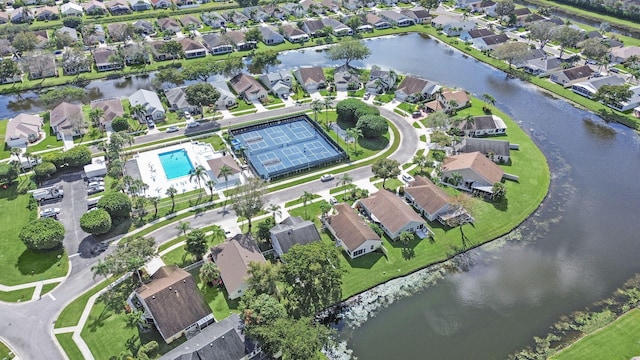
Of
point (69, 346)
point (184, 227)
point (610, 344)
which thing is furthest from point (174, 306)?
point (610, 344)

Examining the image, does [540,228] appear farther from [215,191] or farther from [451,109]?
[215,191]

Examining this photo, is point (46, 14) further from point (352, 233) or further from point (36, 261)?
point (352, 233)

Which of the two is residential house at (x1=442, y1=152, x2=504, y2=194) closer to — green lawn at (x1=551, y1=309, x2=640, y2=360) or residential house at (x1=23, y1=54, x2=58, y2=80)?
green lawn at (x1=551, y1=309, x2=640, y2=360)

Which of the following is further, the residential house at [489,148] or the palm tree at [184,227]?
the residential house at [489,148]

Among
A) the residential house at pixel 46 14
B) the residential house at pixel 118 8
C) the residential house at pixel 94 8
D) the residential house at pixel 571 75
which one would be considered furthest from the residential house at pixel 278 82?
the residential house at pixel 46 14

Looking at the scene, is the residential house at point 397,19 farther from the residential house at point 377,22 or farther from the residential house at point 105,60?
the residential house at point 105,60

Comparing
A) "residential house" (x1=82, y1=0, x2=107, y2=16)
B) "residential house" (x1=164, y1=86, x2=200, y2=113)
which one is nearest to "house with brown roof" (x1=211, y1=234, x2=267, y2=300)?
"residential house" (x1=164, y1=86, x2=200, y2=113)

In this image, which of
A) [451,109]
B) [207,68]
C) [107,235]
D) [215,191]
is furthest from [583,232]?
[207,68]
